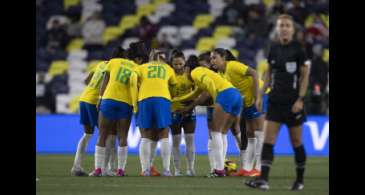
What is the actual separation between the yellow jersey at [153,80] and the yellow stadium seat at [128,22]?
650 inches

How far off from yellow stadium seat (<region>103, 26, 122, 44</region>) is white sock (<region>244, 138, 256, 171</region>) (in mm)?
16416

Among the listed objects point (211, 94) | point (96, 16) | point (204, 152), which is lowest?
point (204, 152)

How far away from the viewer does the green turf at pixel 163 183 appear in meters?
12.4

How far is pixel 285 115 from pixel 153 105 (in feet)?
12.8

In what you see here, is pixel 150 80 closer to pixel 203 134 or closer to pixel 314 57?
pixel 203 134

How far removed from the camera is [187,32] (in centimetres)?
3167

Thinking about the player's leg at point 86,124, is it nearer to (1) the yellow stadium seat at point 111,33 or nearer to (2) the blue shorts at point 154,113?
(2) the blue shorts at point 154,113

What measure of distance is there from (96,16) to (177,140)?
1585 centimetres

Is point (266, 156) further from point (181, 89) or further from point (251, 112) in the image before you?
point (181, 89)

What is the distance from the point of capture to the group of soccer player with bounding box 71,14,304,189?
50.6 ft

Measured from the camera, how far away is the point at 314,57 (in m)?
26.9

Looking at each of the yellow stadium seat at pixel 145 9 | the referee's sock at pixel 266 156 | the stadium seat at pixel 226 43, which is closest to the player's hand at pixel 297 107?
the referee's sock at pixel 266 156
